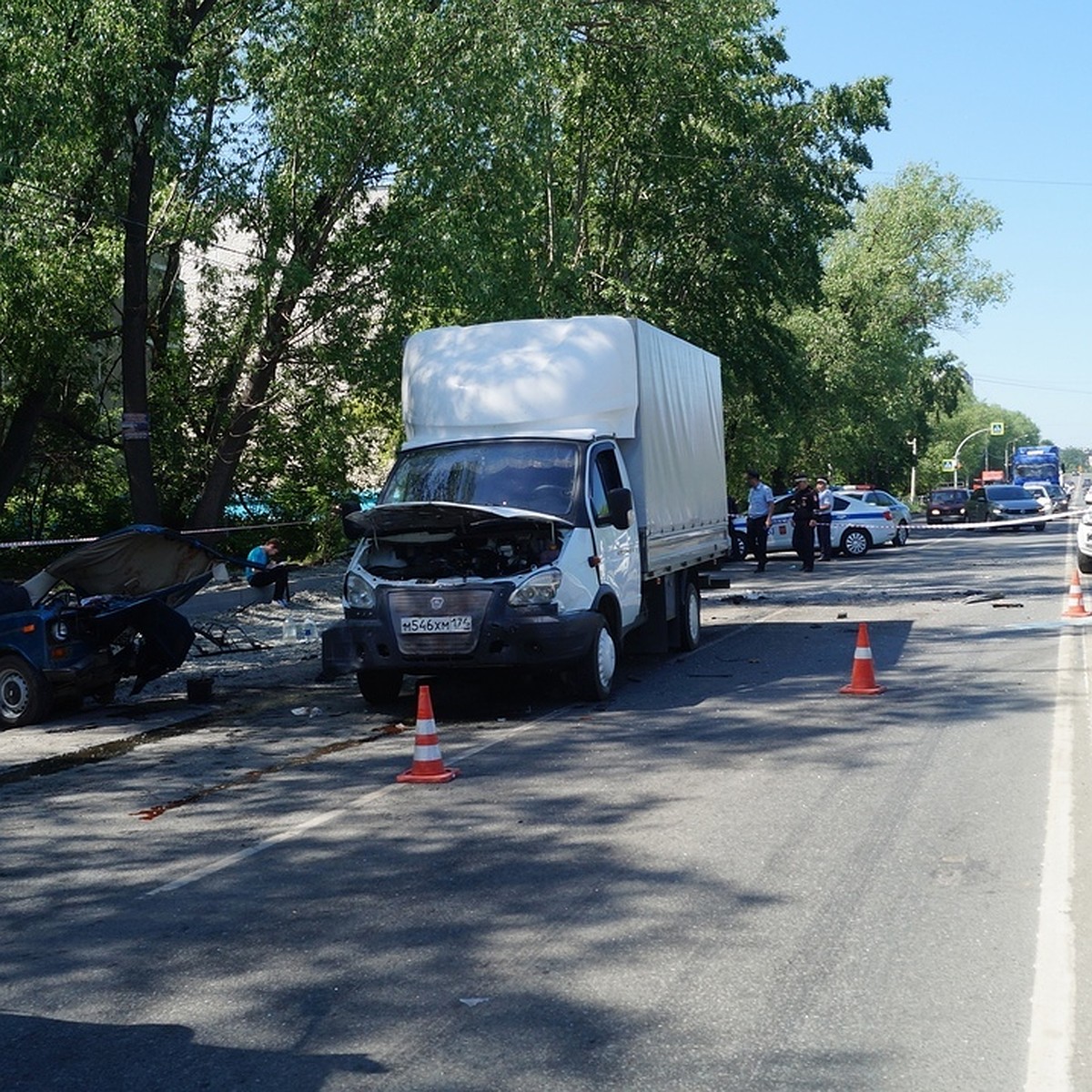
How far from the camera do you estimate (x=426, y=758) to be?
9086 mm

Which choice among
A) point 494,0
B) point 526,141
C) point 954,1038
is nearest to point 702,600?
point 526,141

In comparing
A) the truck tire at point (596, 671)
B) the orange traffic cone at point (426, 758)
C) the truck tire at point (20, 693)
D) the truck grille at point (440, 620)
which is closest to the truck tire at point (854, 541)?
the truck tire at point (596, 671)

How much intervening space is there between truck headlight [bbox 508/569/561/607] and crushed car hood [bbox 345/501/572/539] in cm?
47

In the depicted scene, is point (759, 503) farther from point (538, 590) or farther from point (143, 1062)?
point (143, 1062)

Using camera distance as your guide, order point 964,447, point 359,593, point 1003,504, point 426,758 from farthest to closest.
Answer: point 964,447 < point 1003,504 < point 359,593 < point 426,758

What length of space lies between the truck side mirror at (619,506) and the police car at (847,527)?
67.5ft

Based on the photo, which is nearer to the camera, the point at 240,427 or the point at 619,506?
the point at 619,506

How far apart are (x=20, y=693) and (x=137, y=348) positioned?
30.9ft

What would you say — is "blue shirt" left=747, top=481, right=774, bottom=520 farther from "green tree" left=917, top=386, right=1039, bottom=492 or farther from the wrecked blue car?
"green tree" left=917, top=386, right=1039, bottom=492

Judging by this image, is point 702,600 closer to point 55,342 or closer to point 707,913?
point 55,342

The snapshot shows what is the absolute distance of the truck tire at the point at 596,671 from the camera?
11914 millimetres

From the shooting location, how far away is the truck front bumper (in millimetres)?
11398

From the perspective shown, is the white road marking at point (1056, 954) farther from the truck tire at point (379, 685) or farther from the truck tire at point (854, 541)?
the truck tire at point (854, 541)

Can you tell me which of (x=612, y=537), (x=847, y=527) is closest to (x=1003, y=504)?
(x=847, y=527)
